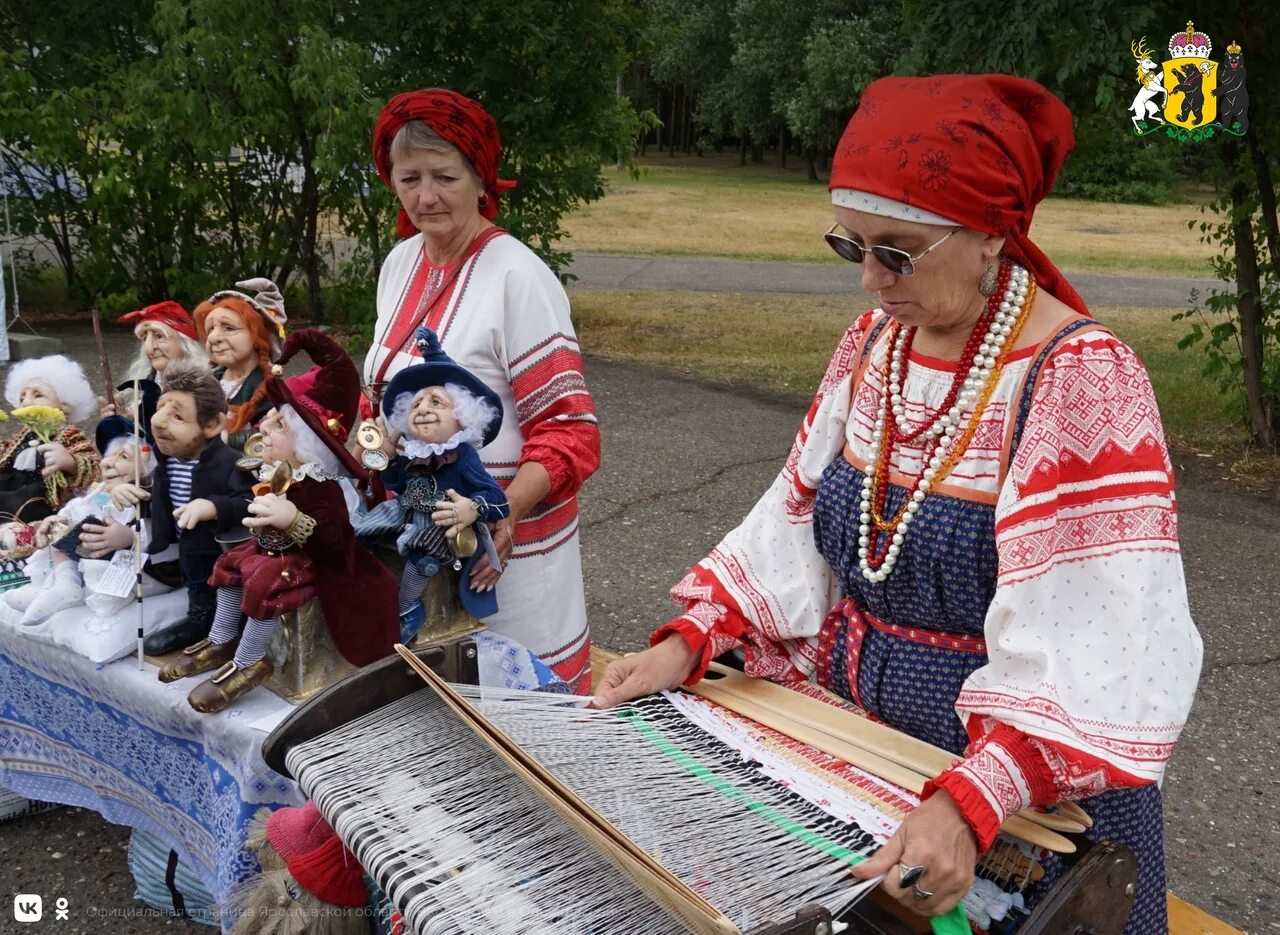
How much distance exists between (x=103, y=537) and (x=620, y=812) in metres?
1.65

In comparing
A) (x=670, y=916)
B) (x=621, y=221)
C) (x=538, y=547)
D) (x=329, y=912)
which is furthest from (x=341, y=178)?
(x=621, y=221)

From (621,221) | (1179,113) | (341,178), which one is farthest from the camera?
(621,221)

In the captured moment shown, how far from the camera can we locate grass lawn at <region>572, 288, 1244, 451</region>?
7945 millimetres

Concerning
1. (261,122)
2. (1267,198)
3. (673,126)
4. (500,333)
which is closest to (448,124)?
(500,333)

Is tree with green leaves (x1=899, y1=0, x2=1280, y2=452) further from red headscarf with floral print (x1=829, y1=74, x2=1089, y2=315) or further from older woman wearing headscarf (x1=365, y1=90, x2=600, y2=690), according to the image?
red headscarf with floral print (x1=829, y1=74, x2=1089, y2=315)

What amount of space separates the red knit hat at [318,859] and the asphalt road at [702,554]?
3.71ft

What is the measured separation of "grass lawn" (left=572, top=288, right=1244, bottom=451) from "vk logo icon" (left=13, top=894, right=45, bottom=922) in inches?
252

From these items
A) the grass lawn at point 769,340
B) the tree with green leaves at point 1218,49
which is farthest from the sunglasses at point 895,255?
the grass lawn at point 769,340

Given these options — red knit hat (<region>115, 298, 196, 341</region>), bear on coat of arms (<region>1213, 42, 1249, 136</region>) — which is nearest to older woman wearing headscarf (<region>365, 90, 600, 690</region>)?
red knit hat (<region>115, 298, 196, 341</region>)

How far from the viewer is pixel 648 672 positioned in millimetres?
1865

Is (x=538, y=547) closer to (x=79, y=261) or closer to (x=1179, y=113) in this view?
(x=1179, y=113)

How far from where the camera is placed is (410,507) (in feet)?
7.45

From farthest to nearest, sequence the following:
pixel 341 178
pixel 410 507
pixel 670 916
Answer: pixel 341 178, pixel 410 507, pixel 670 916

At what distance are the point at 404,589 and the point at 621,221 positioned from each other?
67.9 feet
